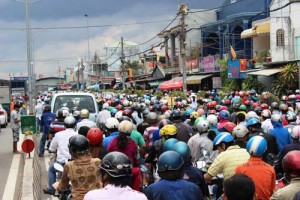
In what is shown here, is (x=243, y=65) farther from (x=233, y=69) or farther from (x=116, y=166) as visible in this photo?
(x=116, y=166)

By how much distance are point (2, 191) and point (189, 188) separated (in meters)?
8.14

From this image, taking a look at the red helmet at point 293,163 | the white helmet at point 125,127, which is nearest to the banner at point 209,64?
the white helmet at point 125,127

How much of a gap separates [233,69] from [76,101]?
18.6 meters

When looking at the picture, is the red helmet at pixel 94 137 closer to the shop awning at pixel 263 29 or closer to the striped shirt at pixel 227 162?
the striped shirt at pixel 227 162

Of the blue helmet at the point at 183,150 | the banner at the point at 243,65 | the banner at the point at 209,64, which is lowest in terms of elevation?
the blue helmet at the point at 183,150

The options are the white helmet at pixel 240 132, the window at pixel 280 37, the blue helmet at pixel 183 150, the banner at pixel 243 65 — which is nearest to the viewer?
the blue helmet at pixel 183 150

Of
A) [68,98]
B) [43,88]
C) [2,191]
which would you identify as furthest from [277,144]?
[43,88]

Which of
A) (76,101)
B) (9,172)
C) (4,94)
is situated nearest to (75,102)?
(76,101)

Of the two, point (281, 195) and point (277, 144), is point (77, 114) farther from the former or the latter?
point (281, 195)

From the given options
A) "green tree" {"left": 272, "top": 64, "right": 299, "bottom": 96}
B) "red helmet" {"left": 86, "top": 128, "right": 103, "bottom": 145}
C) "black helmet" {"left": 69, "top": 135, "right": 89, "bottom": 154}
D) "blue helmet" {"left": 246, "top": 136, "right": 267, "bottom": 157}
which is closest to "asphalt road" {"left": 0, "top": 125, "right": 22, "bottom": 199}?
"red helmet" {"left": 86, "top": 128, "right": 103, "bottom": 145}

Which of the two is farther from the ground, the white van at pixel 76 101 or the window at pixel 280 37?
the window at pixel 280 37

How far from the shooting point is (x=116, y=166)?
4.10 m

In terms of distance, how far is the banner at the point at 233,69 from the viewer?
1375 inches

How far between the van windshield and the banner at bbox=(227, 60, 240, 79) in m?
18.3
